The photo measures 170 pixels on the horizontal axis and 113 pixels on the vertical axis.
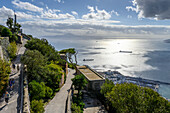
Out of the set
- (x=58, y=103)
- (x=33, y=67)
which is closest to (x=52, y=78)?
(x=33, y=67)

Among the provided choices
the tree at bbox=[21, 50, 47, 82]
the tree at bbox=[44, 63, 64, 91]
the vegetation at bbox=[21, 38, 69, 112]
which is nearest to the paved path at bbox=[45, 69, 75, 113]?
the vegetation at bbox=[21, 38, 69, 112]

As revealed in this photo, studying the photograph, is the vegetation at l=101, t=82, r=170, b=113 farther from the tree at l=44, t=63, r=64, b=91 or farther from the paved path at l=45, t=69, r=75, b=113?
the tree at l=44, t=63, r=64, b=91

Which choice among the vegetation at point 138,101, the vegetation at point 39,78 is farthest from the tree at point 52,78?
the vegetation at point 138,101

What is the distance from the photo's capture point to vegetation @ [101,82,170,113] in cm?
1239

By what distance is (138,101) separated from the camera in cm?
1316

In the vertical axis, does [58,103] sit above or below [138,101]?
below

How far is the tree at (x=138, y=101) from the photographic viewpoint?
12.4 metres

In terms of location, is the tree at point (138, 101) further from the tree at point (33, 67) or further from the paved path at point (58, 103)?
the tree at point (33, 67)

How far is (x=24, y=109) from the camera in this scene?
10250 millimetres

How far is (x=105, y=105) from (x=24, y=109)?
478 inches

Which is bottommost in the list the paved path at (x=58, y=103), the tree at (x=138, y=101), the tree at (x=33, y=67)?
the paved path at (x=58, y=103)

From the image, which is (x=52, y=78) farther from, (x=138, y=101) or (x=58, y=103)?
(x=138, y=101)

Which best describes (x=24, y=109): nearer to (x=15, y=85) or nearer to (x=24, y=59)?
(x=15, y=85)

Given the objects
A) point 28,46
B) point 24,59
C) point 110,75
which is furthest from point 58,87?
point 110,75
